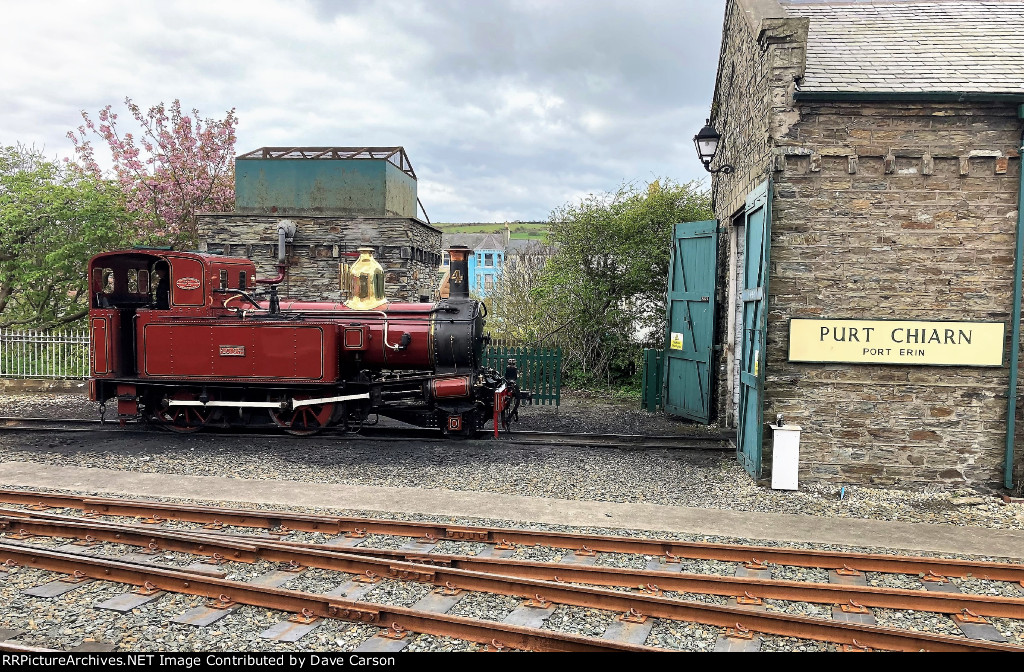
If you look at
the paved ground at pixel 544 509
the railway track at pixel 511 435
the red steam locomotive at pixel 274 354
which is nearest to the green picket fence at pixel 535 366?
the red steam locomotive at pixel 274 354

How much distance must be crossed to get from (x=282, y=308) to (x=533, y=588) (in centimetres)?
768

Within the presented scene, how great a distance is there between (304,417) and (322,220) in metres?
6.79

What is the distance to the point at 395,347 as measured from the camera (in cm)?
1093

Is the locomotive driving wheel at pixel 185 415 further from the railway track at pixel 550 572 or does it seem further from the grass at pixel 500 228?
the grass at pixel 500 228

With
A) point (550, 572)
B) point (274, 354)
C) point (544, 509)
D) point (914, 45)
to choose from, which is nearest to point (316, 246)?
point (274, 354)

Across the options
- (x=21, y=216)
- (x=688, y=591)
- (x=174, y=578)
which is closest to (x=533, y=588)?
(x=688, y=591)

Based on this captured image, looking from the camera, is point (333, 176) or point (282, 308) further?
point (333, 176)

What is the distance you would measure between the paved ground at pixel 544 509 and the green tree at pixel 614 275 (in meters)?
9.21

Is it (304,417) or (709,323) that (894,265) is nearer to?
(709,323)

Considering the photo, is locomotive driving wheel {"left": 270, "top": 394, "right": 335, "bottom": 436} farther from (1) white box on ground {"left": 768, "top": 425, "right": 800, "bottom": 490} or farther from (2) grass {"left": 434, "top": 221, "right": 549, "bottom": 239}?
(2) grass {"left": 434, "top": 221, "right": 549, "bottom": 239}

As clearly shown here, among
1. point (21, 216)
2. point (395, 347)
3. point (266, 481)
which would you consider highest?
point (21, 216)

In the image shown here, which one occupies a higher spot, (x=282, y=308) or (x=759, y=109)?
(x=759, y=109)

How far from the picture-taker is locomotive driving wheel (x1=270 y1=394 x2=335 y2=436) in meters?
11.0
